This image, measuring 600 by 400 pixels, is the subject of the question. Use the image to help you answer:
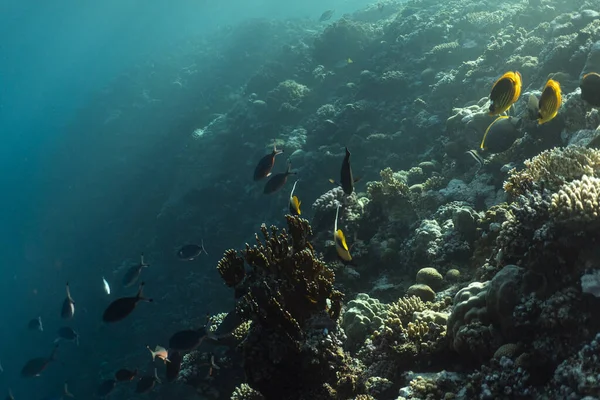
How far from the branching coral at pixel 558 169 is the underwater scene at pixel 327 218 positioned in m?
0.03

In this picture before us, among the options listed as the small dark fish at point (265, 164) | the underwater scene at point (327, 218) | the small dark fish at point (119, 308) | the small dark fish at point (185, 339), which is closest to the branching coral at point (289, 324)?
the underwater scene at point (327, 218)

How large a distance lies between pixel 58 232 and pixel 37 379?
1062 centimetres

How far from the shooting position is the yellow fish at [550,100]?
4.14 metres

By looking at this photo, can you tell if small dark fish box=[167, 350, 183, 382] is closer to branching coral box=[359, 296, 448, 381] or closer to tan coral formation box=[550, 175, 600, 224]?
branching coral box=[359, 296, 448, 381]

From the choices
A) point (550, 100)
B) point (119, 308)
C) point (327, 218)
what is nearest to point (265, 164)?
point (327, 218)

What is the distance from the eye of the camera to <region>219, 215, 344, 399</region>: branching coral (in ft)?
12.9

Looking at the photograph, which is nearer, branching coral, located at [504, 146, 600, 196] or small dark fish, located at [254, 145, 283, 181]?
branching coral, located at [504, 146, 600, 196]

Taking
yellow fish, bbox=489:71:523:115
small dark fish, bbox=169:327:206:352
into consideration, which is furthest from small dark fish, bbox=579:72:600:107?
small dark fish, bbox=169:327:206:352

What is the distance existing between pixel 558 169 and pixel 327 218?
4.21 m

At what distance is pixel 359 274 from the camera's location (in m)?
7.61

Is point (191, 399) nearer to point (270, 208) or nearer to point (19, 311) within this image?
point (270, 208)

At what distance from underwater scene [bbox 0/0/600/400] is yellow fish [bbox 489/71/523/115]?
0.03 meters

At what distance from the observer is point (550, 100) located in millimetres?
4199

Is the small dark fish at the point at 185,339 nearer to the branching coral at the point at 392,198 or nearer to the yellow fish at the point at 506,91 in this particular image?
the branching coral at the point at 392,198
